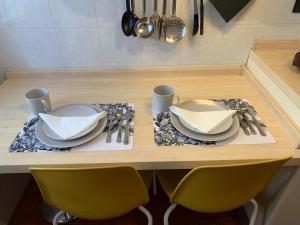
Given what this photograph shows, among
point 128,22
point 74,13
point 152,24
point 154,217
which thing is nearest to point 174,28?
point 152,24

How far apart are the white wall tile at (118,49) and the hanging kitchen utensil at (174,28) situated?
5.8 inches

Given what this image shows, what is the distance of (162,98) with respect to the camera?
0.91 meters

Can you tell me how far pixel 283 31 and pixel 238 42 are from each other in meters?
0.22

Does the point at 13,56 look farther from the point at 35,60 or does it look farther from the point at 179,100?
the point at 179,100

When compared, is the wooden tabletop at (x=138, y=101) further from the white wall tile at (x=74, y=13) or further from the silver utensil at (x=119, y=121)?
the white wall tile at (x=74, y=13)

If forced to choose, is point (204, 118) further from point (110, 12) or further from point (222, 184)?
point (110, 12)

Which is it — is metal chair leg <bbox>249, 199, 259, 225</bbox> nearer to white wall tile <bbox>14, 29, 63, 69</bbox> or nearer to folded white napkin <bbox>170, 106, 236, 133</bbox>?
folded white napkin <bbox>170, 106, 236, 133</bbox>

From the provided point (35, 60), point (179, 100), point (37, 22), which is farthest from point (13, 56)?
point (179, 100)

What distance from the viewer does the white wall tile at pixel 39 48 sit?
1110mm

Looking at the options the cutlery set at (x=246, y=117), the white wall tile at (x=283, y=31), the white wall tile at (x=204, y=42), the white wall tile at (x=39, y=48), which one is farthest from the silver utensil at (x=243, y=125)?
the white wall tile at (x=39, y=48)

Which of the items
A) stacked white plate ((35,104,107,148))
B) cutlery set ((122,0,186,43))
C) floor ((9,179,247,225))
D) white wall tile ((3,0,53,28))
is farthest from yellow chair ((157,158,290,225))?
white wall tile ((3,0,53,28))

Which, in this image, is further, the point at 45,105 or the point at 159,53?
the point at 159,53

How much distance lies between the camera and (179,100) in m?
1.03

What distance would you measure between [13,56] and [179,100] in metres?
0.86
